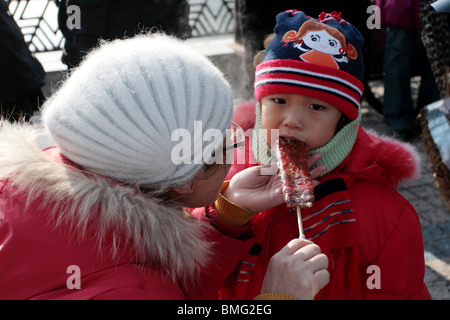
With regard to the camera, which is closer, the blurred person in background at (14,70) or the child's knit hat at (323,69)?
the child's knit hat at (323,69)

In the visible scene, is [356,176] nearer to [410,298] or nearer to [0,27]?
[410,298]

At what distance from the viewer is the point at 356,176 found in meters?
1.88

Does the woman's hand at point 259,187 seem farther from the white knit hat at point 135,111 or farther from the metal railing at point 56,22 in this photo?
the metal railing at point 56,22

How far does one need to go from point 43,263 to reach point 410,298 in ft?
4.49

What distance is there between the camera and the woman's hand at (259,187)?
1.83 metres

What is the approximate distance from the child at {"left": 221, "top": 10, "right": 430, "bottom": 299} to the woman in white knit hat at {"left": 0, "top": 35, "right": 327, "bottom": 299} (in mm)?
358

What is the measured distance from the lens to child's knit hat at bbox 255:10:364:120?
184 cm

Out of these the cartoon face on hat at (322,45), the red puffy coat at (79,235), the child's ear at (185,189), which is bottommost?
the red puffy coat at (79,235)

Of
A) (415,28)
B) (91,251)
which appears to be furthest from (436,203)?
(91,251)

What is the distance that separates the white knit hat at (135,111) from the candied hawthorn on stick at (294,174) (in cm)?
50

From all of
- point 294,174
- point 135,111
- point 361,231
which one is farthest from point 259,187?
point 135,111

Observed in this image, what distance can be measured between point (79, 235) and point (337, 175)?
1.10 m

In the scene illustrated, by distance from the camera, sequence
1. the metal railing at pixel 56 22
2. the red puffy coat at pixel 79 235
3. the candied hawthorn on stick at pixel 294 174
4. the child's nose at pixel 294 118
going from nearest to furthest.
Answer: the red puffy coat at pixel 79 235 < the candied hawthorn on stick at pixel 294 174 < the child's nose at pixel 294 118 < the metal railing at pixel 56 22

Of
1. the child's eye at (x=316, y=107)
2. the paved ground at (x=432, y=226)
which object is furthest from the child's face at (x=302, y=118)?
the paved ground at (x=432, y=226)
